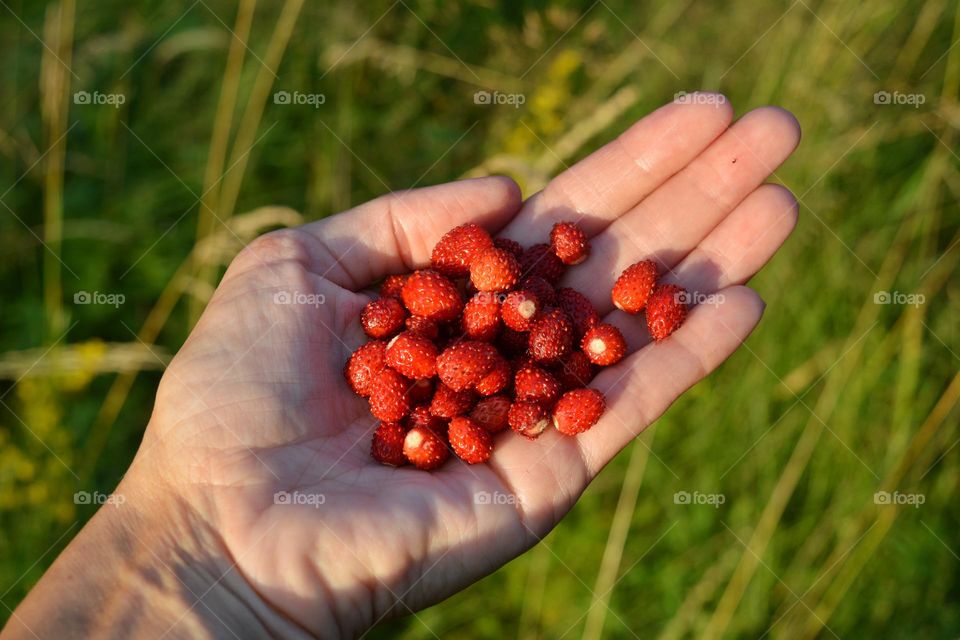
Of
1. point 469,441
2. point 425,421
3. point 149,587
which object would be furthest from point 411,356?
point 149,587

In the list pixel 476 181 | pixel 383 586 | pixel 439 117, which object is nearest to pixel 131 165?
pixel 439 117

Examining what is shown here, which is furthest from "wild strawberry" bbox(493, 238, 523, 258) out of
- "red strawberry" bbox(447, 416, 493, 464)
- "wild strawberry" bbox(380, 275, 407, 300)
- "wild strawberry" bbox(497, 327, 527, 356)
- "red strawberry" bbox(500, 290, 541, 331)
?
"red strawberry" bbox(447, 416, 493, 464)

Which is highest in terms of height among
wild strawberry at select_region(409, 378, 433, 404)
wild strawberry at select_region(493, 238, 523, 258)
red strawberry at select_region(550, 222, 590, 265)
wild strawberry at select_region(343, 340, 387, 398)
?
red strawberry at select_region(550, 222, 590, 265)

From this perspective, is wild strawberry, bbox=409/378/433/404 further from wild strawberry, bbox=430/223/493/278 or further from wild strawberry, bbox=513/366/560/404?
wild strawberry, bbox=430/223/493/278

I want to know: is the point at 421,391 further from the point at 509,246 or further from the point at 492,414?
the point at 509,246

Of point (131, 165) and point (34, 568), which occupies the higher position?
point (131, 165)

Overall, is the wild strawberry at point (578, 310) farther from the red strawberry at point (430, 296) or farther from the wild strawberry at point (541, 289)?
the red strawberry at point (430, 296)

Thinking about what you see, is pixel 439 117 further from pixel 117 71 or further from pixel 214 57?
pixel 117 71
